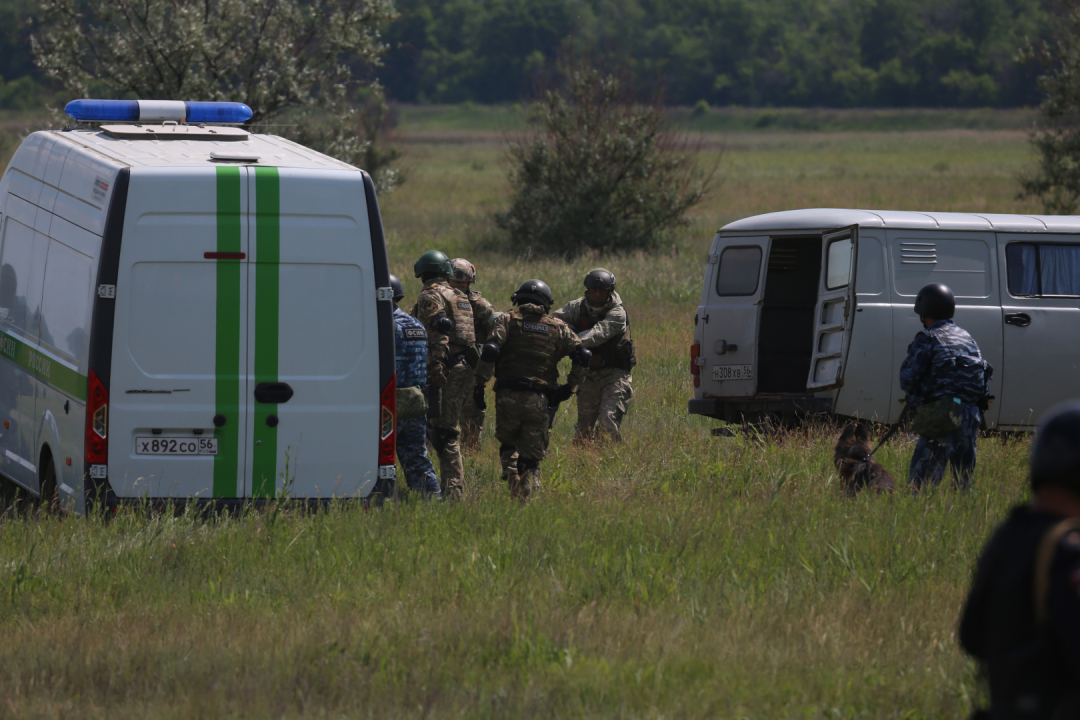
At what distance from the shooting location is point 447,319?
8445 millimetres

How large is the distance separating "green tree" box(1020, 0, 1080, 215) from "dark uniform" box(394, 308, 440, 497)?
66.5ft

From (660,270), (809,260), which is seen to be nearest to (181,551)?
(809,260)

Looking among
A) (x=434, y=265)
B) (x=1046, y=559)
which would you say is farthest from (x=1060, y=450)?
(x=434, y=265)

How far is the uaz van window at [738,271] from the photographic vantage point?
1039cm

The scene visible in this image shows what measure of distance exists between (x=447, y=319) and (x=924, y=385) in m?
3.28

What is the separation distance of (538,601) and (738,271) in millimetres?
5910

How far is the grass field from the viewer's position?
4301mm

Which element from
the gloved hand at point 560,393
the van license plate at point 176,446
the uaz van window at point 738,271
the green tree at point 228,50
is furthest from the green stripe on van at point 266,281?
the green tree at point 228,50

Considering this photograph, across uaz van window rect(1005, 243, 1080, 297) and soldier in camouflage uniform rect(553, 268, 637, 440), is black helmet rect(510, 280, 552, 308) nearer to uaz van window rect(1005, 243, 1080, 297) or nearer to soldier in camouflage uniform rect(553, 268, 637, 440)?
soldier in camouflage uniform rect(553, 268, 637, 440)

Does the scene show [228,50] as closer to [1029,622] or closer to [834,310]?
[834,310]

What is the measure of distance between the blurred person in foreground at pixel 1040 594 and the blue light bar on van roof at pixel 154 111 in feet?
20.4

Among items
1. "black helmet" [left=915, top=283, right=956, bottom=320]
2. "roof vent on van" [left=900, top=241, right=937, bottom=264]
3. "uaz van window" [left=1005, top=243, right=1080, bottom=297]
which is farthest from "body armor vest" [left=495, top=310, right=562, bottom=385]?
"uaz van window" [left=1005, top=243, right=1080, bottom=297]

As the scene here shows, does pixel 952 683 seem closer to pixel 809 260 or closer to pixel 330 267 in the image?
pixel 330 267

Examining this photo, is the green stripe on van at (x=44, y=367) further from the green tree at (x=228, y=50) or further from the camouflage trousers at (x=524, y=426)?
the green tree at (x=228, y=50)
